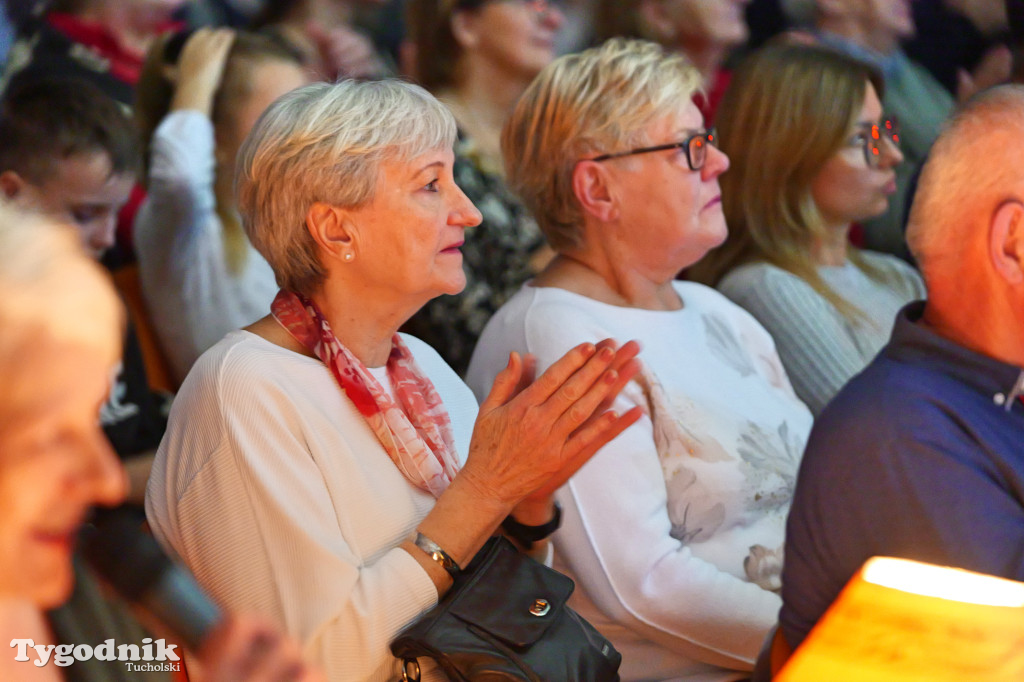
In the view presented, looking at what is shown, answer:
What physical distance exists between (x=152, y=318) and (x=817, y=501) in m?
1.87

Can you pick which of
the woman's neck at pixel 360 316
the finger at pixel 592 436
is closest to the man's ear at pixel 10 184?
the woman's neck at pixel 360 316

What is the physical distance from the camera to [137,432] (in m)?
2.53

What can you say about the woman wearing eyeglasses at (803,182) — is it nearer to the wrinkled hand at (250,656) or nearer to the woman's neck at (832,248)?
the woman's neck at (832,248)

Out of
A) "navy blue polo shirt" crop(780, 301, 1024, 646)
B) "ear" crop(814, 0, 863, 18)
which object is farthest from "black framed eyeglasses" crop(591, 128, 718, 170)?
"ear" crop(814, 0, 863, 18)

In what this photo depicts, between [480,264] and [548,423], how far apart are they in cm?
133

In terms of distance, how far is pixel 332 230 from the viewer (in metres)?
1.77

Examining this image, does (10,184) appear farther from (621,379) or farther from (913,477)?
(913,477)

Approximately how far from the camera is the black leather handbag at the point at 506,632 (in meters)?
1.54

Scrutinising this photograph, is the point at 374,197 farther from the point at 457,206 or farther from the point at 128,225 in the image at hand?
the point at 128,225

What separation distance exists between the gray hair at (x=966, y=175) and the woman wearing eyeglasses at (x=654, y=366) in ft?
2.07

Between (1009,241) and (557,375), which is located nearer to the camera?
(1009,241)

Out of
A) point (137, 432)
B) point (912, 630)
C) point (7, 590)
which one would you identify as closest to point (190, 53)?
point (137, 432)

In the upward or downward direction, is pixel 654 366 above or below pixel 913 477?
below

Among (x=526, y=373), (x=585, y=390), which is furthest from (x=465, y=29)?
(x=585, y=390)
